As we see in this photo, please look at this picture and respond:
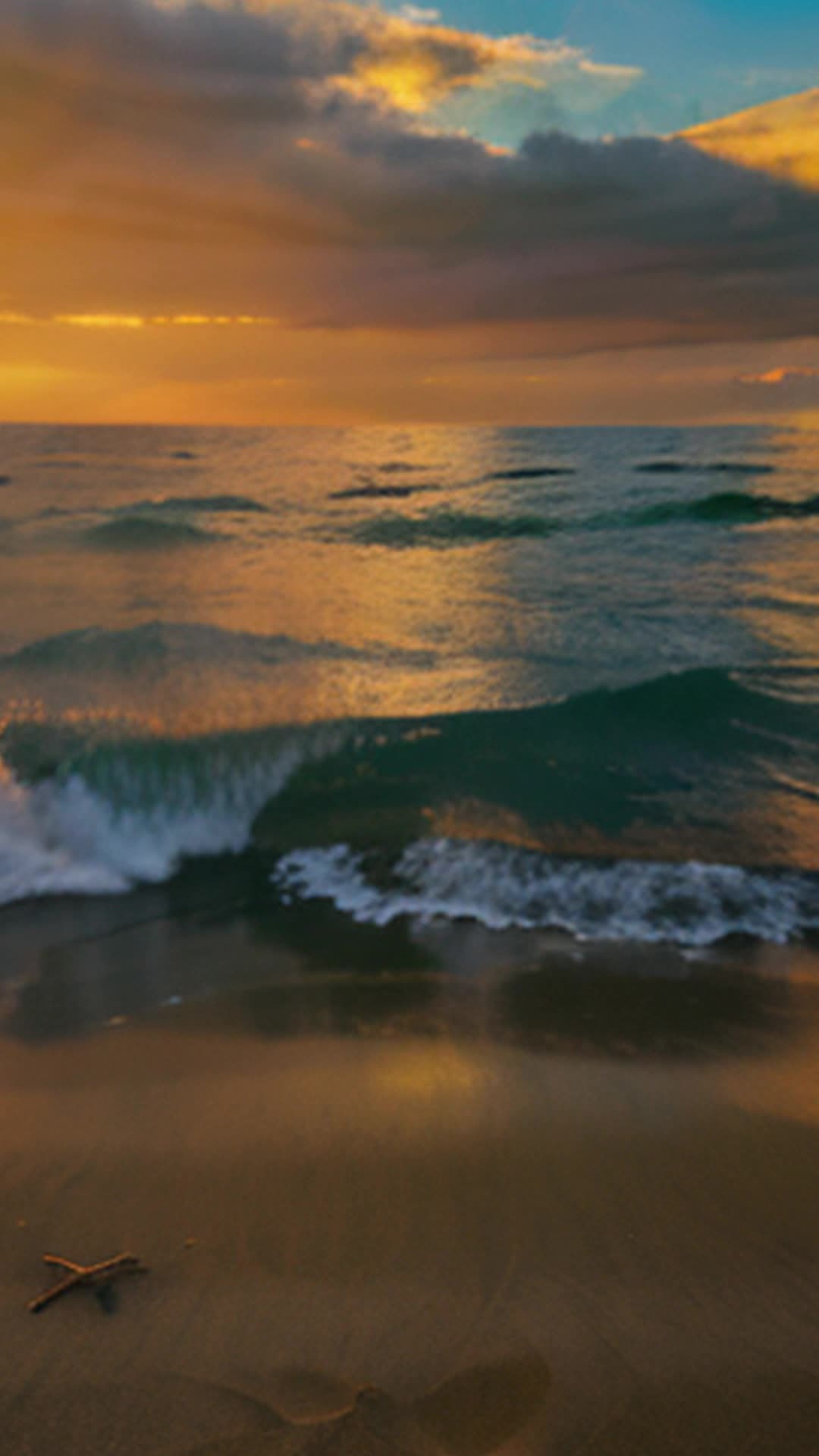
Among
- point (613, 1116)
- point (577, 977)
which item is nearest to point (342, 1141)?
point (613, 1116)

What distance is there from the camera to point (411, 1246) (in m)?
2.55

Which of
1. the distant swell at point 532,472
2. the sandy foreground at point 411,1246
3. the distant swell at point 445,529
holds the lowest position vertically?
the sandy foreground at point 411,1246

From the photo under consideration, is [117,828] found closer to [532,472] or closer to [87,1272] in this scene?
[87,1272]

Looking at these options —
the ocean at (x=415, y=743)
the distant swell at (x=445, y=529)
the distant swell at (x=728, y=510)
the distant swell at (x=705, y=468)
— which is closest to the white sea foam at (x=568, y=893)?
the ocean at (x=415, y=743)

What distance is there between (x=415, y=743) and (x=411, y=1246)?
5.30 metres

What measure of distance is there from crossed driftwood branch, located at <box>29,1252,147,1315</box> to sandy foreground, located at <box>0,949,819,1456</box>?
36 mm

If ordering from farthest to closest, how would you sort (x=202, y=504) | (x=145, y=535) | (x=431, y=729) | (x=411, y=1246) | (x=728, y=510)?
(x=202, y=504), (x=728, y=510), (x=145, y=535), (x=431, y=729), (x=411, y=1246)

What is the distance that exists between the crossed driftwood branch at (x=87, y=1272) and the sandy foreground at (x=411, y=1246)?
36mm

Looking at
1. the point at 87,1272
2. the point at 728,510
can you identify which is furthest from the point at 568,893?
the point at 728,510

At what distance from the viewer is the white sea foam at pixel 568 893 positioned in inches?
188

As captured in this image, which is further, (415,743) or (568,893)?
(415,743)

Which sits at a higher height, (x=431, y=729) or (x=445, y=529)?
(x=445, y=529)

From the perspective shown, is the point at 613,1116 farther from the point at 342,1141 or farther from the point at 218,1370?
the point at 218,1370

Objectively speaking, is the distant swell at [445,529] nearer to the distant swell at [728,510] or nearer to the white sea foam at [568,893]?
the distant swell at [728,510]
